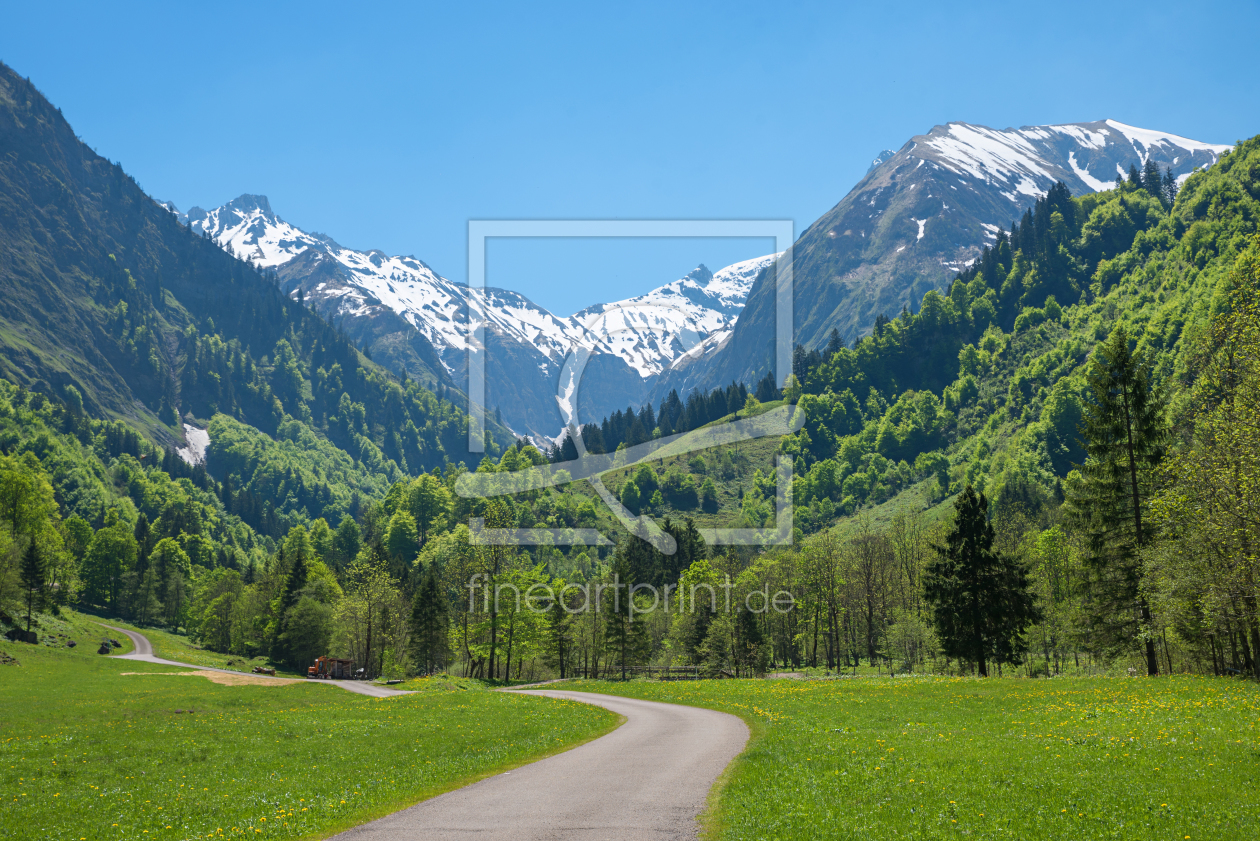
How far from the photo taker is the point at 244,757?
24.5 m

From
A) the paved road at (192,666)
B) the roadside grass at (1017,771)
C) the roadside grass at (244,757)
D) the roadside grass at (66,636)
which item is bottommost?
the paved road at (192,666)

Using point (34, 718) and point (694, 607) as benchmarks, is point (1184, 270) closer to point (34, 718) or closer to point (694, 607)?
point (694, 607)

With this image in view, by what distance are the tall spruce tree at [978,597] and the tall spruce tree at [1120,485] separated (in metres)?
9.41

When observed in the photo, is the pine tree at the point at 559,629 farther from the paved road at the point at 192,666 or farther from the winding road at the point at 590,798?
the winding road at the point at 590,798

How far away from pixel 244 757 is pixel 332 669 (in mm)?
65842

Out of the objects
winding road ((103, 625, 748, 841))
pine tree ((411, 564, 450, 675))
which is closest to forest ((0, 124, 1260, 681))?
pine tree ((411, 564, 450, 675))

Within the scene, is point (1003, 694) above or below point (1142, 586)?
below

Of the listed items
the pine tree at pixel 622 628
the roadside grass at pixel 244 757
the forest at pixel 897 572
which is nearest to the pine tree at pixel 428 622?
the forest at pixel 897 572

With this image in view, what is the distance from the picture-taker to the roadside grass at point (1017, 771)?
1395cm

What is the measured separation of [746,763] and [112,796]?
1628 centimetres

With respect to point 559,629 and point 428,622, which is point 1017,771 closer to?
point 559,629


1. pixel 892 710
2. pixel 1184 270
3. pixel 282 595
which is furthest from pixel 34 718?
pixel 1184 270

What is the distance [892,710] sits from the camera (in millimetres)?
31734

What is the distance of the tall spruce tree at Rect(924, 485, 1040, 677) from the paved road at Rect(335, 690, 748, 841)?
31.7 meters
